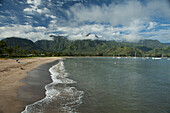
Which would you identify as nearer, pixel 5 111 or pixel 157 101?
pixel 5 111

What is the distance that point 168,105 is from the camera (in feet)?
42.1

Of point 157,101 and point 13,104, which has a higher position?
point 13,104

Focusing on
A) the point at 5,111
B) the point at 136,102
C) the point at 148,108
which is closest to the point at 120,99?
the point at 136,102

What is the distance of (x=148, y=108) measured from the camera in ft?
39.5

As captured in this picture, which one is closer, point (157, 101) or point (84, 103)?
point (84, 103)

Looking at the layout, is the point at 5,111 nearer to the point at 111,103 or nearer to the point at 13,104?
the point at 13,104

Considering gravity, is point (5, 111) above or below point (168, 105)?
above

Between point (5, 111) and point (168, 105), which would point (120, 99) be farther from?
point (5, 111)

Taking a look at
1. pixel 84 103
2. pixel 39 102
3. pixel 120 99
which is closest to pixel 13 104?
pixel 39 102

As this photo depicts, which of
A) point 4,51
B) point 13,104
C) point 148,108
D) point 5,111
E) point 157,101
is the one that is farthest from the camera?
point 4,51

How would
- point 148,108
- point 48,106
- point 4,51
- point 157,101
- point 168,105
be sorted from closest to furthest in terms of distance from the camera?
point 48,106, point 148,108, point 168,105, point 157,101, point 4,51

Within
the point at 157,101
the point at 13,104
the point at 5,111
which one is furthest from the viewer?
the point at 157,101

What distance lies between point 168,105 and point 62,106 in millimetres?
11343

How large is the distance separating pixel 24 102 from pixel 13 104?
42.1 inches
